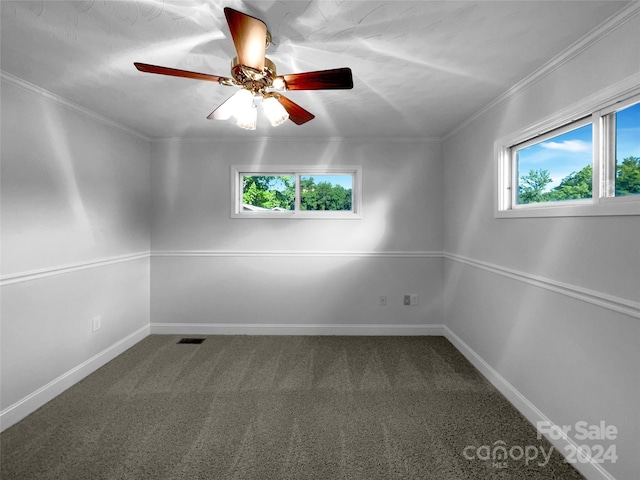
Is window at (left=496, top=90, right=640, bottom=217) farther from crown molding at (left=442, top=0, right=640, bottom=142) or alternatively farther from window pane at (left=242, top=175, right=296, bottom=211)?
window pane at (left=242, top=175, right=296, bottom=211)

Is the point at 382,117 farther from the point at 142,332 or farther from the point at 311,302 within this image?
the point at 142,332

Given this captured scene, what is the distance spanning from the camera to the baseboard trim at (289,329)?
143 inches

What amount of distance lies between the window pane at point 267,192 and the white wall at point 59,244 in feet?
3.93

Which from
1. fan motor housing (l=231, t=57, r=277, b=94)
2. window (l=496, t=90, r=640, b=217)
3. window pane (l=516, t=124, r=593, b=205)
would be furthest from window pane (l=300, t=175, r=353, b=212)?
fan motor housing (l=231, t=57, r=277, b=94)

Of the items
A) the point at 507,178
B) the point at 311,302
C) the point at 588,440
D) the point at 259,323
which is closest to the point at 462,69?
the point at 507,178

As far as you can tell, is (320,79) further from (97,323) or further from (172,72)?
(97,323)

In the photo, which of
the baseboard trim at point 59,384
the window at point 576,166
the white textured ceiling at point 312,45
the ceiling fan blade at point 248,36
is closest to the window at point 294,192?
the white textured ceiling at point 312,45

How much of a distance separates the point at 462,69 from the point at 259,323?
3142 millimetres

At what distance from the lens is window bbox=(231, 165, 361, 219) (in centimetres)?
366

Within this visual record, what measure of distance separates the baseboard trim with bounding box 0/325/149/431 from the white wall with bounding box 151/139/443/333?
58 centimetres

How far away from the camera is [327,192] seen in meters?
3.74

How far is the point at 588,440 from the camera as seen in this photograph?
1619mm

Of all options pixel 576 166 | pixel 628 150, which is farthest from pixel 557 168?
pixel 628 150

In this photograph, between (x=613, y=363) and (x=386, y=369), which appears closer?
(x=613, y=363)
